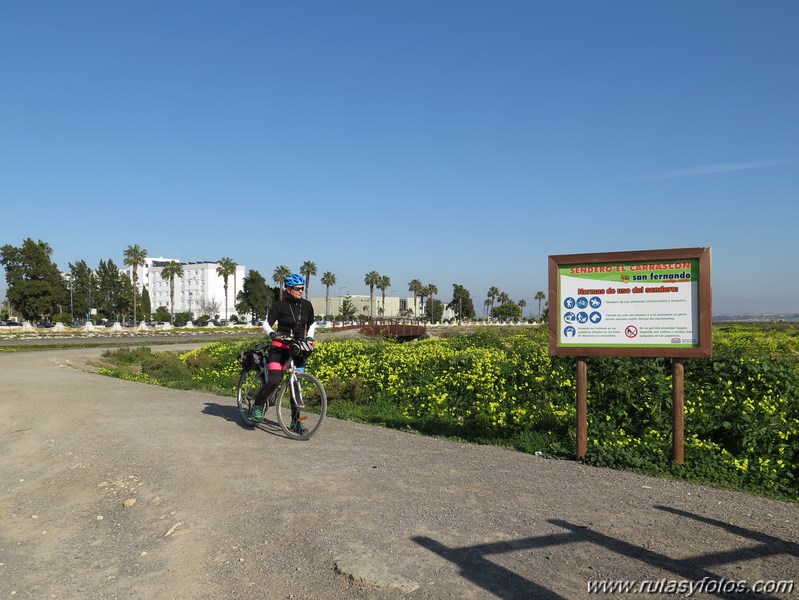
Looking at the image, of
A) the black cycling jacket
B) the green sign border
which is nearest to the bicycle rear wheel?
the black cycling jacket

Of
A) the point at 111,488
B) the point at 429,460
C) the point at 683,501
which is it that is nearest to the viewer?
the point at 683,501

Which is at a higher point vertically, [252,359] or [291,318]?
[291,318]

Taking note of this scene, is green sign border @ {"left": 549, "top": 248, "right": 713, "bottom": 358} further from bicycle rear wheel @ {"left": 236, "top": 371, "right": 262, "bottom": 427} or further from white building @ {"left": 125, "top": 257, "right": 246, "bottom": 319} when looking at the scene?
white building @ {"left": 125, "top": 257, "right": 246, "bottom": 319}

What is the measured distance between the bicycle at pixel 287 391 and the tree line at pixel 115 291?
838 millimetres

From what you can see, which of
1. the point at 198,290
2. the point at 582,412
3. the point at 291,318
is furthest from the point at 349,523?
the point at 198,290

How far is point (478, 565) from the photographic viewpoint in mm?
3982

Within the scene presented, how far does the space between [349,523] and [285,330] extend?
12.1ft

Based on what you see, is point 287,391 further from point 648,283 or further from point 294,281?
point 648,283

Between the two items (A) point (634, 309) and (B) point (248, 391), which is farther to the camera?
(B) point (248, 391)

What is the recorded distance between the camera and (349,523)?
476 cm

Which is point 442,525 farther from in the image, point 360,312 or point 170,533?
point 360,312

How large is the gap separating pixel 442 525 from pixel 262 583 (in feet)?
4.49

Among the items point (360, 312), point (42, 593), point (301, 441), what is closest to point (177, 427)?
point (301, 441)

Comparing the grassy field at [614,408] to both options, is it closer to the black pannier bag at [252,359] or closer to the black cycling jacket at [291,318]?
the black pannier bag at [252,359]
